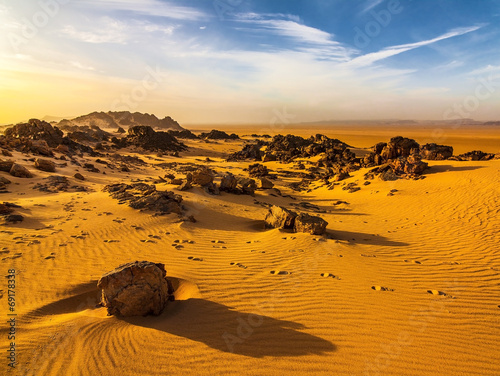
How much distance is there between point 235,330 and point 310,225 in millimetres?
4594

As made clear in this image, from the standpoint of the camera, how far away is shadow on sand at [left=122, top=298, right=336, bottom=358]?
356cm

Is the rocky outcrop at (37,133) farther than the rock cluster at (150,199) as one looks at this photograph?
Yes

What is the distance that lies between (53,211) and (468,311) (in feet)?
37.0

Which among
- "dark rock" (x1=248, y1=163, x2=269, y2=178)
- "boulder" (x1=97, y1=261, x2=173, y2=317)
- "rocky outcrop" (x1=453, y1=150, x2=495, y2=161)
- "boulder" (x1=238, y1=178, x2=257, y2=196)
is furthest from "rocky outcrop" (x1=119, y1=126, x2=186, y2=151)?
"boulder" (x1=97, y1=261, x2=173, y2=317)

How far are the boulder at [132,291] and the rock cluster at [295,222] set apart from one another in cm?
483

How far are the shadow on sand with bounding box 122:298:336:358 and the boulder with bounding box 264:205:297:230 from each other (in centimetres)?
435

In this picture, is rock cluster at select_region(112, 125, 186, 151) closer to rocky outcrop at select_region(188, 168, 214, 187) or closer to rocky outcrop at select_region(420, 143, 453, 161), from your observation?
rocky outcrop at select_region(188, 168, 214, 187)

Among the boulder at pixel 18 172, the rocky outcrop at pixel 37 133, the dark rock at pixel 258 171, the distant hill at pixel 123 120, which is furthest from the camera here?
the distant hill at pixel 123 120

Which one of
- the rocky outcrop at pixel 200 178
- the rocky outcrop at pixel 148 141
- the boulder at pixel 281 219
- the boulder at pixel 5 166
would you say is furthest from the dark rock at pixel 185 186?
the rocky outcrop at pixel 148 141

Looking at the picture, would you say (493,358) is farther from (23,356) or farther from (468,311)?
(23,356)

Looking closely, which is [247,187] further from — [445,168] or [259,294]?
[445,168]

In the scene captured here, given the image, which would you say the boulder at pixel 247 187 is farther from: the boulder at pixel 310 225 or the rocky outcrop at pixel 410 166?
the rocky outcrop at pixel 410 166

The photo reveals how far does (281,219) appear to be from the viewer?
28.1 ft

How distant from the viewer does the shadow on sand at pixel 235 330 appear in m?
3.56
